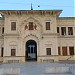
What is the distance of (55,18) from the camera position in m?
33.2

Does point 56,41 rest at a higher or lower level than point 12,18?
lower

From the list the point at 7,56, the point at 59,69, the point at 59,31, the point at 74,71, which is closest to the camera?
the point at 74,71

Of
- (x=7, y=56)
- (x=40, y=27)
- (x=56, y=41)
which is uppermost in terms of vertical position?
(x=40, y=27)

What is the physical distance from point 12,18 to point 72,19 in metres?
10.5

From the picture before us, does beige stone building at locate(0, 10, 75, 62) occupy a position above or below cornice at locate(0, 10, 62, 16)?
below

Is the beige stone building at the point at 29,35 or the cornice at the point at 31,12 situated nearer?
the beige stone building at the point at 29,35

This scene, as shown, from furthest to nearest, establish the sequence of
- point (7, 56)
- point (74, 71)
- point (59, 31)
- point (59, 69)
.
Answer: point (59, 31), point (7, 56), point (59, 69), point (74, 71)

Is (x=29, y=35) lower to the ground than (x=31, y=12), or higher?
lower

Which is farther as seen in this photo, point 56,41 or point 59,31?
point 59,31

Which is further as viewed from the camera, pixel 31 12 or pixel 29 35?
pixel 31 12

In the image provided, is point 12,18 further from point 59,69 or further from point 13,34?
point 59,69

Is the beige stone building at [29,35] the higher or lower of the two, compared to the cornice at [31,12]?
lower

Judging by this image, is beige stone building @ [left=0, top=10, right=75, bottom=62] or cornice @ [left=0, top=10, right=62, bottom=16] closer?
beige stone building @ [left=0, top=10, right=75, bottom=62]

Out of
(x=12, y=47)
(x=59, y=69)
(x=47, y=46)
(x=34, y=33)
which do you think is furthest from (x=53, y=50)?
(x=59, y=69)
